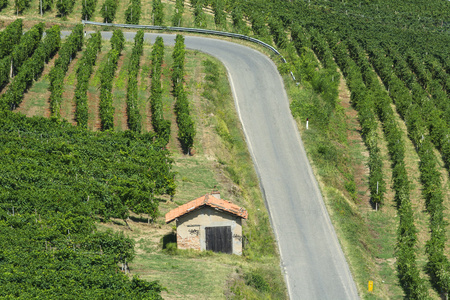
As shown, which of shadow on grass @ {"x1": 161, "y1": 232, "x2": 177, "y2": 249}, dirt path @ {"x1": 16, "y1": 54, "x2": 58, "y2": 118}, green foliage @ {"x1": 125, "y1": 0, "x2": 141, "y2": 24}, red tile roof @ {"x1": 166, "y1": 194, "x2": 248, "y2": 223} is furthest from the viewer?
green foliage @ {"x1": 125, "y1": 0, "x2": 141, "y2": 24}

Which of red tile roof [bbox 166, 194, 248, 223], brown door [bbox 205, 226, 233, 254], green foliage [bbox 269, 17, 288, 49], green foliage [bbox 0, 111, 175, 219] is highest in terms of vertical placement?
green foliage [bbox 269, 17, 288, 49]

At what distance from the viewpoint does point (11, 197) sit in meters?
40.9

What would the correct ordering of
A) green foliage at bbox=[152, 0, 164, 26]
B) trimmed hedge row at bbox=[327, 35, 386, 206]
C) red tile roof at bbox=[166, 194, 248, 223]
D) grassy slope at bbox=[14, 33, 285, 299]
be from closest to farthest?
grassy slope at bbox=[14, 33, 285, 299], red tile roof at bbox=[166, 194, 248, 223], trimmed hedge row at bbox=[327, 35, 386, 206], green foliage at bbox=[152, 0, 164, 26]

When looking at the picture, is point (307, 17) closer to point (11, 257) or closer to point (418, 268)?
point (418, 268)

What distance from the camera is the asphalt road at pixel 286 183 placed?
4247cm

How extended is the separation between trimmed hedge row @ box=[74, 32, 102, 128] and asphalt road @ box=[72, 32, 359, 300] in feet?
39.6

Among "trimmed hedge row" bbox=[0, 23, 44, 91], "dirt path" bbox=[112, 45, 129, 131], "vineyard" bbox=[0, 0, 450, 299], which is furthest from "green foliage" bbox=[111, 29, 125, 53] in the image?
"trimmed hedge row" bbox=[0, 23, 44, 91]

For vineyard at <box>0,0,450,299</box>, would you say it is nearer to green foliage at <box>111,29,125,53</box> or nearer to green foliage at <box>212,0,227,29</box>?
green foliage at <box>111,29,125,53</box>

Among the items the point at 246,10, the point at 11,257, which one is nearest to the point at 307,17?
the point at 246,10

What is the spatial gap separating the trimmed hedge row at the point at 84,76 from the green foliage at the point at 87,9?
42.7 feet

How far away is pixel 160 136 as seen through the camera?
186ft

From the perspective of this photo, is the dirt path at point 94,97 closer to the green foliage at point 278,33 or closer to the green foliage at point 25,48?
the green foliage at point 25,48

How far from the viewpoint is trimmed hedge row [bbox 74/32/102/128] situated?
57.9 m

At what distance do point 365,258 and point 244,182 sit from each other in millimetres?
10813
